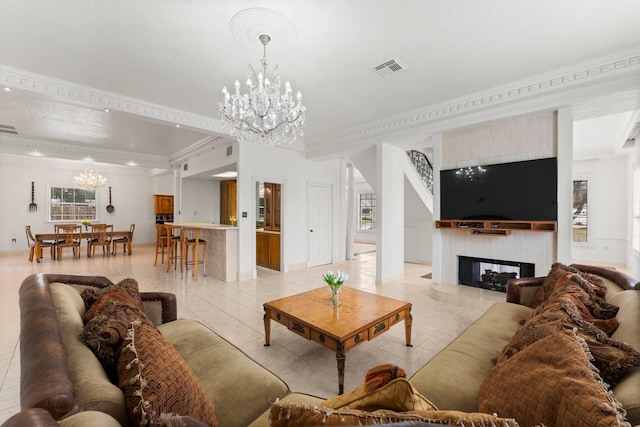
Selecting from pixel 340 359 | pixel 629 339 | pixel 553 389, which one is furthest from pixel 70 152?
pixel 629 339

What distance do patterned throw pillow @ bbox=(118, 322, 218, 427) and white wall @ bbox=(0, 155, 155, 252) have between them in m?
11.1

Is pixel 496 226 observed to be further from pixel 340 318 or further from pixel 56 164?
pixel 56 164

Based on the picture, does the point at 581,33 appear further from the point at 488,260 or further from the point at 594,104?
the point at 488,260

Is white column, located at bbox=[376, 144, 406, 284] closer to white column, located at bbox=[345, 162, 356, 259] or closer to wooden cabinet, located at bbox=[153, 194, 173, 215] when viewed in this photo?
white column, located at bbox=[345, 162, 356, 259]

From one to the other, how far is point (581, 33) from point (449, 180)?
221 centimetres

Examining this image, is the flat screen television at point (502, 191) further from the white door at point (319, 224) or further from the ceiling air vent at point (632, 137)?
the white door at point (319, 224)

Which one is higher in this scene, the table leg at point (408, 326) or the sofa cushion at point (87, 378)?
the sofa cushion at point (87, 378)

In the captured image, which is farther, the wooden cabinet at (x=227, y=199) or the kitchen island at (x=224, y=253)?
the wooden cabinet at (x=227, y=199)

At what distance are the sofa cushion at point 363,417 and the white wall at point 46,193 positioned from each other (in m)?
11.8

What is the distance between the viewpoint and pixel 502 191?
394 centimetres

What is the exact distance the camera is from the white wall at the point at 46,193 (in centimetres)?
829

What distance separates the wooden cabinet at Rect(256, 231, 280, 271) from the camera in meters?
6.38

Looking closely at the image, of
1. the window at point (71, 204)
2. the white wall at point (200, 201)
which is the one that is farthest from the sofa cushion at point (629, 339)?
the window at point (71, 204)

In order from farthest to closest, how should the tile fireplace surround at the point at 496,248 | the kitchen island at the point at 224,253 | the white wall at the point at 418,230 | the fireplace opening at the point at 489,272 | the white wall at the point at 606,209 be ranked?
the white wall at the point at 418,230, the white wall at the point at 606,209, the kitchen island at the point at 224,253, the fireplace opening at the point at 489,272, the tile fireplace surround at the point at 496,248
